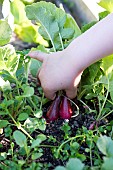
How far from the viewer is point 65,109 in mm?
1073

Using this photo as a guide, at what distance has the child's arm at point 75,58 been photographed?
101cm

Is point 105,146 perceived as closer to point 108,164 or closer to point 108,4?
point 108,164

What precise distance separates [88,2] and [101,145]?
0.89m

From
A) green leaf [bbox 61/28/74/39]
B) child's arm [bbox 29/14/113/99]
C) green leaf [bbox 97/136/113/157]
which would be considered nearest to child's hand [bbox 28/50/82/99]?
child's arm [bbox 29/14/113/99]

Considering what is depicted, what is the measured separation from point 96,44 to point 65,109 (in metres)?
0.16

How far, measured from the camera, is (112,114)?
1.13 m

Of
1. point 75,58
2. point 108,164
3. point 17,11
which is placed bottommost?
point 108,164

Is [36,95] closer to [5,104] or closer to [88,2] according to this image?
[5,104]

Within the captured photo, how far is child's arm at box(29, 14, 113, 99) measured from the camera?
1011 millimetres

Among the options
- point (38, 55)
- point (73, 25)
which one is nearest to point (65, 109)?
point (38, 55)

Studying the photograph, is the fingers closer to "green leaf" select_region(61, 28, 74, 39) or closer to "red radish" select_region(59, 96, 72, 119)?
"red radish" select_region(59, 96, 72, 119)

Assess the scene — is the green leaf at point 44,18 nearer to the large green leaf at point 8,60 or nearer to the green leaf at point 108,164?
the large green leaf at point 8,60

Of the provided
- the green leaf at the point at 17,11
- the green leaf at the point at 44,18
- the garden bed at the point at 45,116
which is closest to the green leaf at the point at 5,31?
the garden bed at the point at 45,116

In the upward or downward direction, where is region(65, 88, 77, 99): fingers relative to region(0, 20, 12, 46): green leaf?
downward
